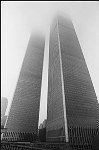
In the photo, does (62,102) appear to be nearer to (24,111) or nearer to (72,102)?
(72,102)

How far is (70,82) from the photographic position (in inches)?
5246

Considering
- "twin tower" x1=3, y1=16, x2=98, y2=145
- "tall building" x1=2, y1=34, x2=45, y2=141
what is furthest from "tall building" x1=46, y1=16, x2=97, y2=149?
"tall building" x1=2, y1=34, x2=45, y2=141

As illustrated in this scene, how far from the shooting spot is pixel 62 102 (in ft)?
391

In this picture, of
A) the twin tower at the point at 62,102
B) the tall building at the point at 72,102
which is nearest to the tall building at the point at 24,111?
the twin tower at the point at 62,102

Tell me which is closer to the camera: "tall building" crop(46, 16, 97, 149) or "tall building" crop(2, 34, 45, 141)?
"tall building" crop(46, 16, 97, 149)

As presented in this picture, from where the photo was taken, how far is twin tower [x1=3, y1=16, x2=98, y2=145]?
112 metres

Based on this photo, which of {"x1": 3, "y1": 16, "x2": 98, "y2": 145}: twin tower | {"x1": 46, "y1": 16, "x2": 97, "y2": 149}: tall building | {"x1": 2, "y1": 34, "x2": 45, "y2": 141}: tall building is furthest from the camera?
{"x1": 2, "y1": 34, "x2": 45, "y2": 141}: tall building

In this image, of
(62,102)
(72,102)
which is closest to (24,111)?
(62,102)

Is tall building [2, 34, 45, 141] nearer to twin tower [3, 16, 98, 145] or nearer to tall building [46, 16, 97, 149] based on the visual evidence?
twin tower [3, 16, 98, 145]

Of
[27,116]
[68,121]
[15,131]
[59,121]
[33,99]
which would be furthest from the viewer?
[33,99]

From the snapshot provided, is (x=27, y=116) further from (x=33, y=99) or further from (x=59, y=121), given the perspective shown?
(x=59, y=121)

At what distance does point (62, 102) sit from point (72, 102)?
8.43 meters

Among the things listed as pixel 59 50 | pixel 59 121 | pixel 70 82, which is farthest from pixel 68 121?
pixel 59 50

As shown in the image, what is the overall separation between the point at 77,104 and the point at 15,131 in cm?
6886
